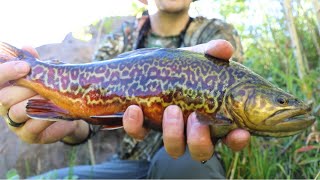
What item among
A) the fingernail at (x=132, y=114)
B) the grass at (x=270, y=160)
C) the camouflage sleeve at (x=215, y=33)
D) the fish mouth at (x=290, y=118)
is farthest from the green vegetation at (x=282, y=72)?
the fingernail at (x=132, y=114)

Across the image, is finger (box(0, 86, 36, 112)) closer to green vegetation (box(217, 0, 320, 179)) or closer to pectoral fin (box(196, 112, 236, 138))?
pectoral fin (box(196, 112, 236, 138))

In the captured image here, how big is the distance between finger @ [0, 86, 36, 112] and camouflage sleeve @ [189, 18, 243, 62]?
1747 mm

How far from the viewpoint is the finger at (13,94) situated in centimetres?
208

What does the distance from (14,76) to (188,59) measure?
813mm

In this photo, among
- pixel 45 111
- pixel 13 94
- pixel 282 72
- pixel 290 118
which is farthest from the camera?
pixel 282 72

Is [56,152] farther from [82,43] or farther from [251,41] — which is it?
[251,41]

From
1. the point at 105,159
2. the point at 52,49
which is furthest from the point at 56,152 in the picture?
the point at 52,49

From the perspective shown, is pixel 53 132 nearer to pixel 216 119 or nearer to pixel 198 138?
pixel 198 138

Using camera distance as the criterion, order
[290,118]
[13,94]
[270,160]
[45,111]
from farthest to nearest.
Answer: [270,160]
[13,94]
[45,111]
[290,118]

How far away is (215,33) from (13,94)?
1.92 metres

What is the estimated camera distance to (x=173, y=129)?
6.18 feet

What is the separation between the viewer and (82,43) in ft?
18.1

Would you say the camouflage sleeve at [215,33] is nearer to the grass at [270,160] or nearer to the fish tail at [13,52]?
the grass at [270,160]

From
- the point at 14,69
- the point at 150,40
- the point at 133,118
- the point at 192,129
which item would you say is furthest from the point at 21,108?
the point at 150,40
